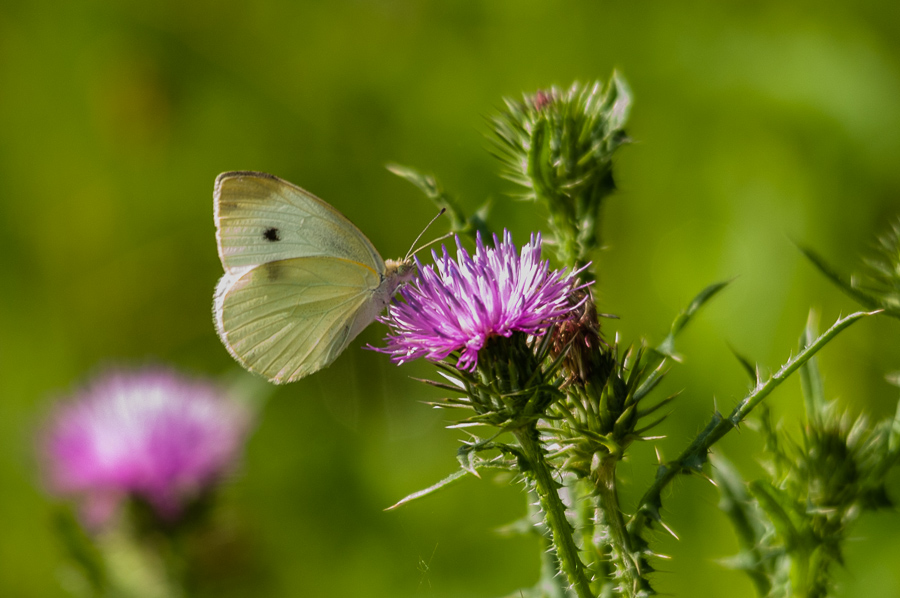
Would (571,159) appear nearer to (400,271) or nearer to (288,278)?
(400,271)

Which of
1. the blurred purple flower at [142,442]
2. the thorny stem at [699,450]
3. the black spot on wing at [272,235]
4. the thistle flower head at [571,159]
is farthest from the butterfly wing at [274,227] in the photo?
the blurred purple flower at [142,442]

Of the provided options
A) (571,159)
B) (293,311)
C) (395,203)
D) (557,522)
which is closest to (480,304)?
(557,522)

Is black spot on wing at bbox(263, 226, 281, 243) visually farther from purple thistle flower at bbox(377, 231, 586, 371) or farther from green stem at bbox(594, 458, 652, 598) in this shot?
green stem at bbox(594, 458, 652, 598)

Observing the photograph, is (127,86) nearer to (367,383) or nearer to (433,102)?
(433,102)

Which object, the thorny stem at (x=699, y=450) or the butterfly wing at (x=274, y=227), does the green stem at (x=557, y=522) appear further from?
the butterfly wing at (x=274, y=227)

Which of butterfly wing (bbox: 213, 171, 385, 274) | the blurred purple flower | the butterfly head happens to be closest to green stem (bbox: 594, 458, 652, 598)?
the butterfly head

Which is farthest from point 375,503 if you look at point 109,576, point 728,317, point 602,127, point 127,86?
point 127,86
